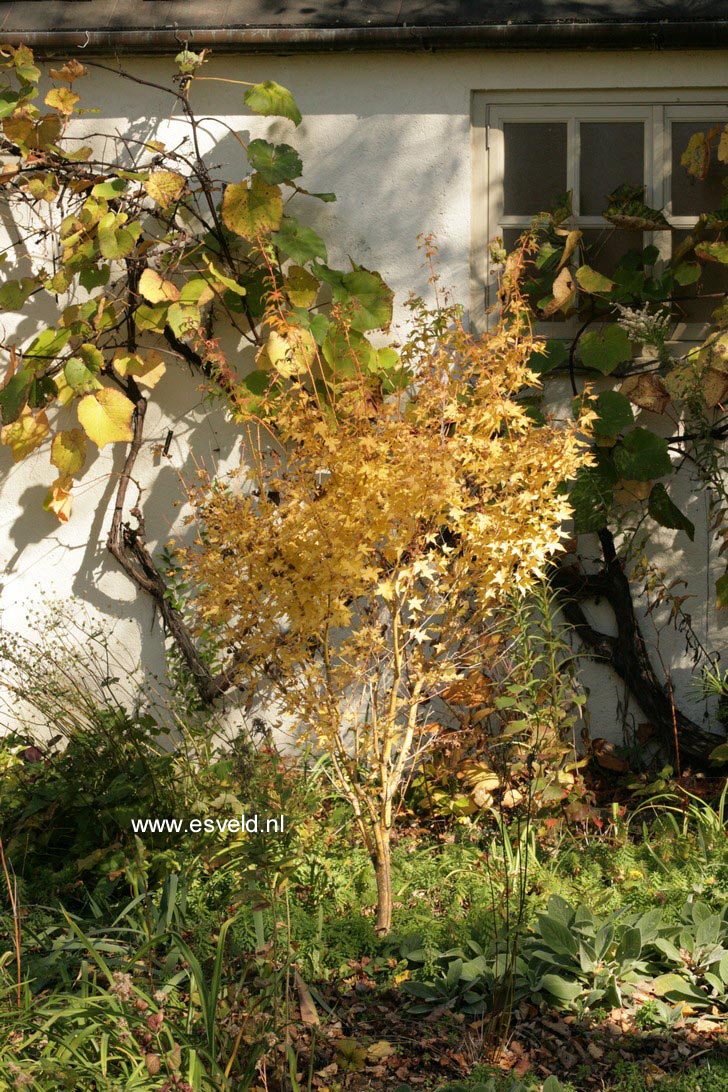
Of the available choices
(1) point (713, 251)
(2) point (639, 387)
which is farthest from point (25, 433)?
(1) point (713, 251)

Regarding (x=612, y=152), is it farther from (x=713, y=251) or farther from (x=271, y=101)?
(x=271, y=101)

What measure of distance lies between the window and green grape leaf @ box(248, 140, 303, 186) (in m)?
0.88

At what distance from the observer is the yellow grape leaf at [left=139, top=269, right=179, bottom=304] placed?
453cm

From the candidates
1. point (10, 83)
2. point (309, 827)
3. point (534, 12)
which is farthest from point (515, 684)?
point (10, 83)

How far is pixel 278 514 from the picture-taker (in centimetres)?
306

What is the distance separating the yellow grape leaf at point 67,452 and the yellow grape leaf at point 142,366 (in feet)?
1.21

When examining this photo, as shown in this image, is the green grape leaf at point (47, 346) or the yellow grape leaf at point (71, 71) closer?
the yellow grape leaf at point (71, 71)

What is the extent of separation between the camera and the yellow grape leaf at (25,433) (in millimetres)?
4773

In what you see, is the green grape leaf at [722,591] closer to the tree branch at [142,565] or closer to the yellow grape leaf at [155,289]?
the tree branch at [142,565]

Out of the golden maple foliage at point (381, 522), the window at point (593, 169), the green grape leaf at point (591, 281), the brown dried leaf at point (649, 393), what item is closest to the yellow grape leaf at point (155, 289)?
the window at point (593, 169)

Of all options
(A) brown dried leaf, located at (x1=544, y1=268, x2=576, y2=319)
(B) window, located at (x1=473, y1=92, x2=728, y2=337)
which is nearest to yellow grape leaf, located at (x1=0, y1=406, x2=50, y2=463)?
(B) window, located at (x1=473, y1=92, x2=728, y2=337)

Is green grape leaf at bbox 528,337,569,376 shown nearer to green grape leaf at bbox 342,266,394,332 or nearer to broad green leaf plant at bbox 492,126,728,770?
broad green leaf plant at bbox 492,126,728,770

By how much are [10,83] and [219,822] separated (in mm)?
3577

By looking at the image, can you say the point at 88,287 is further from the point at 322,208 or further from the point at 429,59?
the point at 429,59
